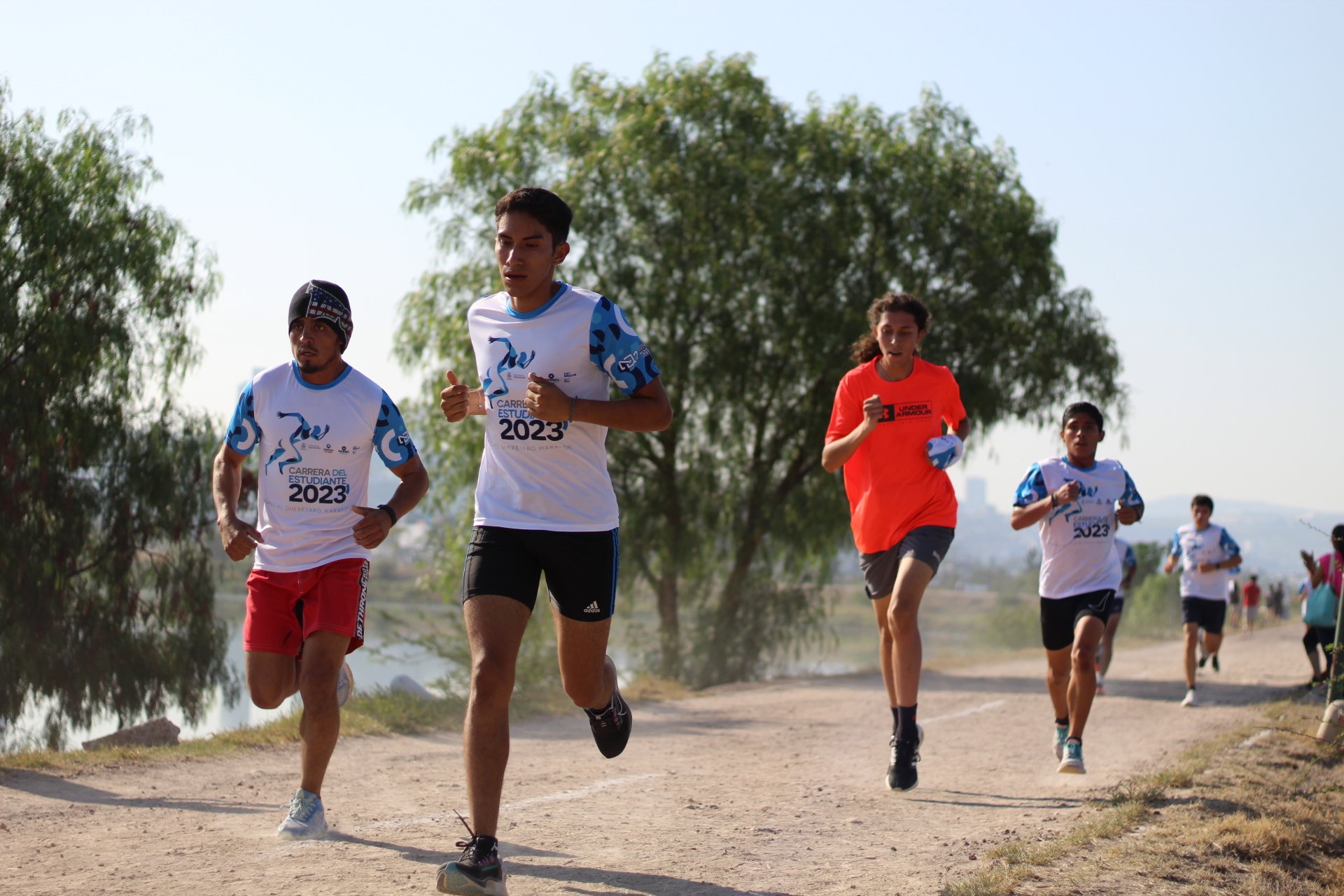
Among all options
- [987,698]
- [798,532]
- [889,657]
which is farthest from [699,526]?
[889,657]

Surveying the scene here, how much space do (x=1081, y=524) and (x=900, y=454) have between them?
4.72ft

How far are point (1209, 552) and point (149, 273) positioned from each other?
13.0 metres

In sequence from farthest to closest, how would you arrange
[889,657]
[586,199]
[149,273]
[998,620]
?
[998,620]
[586,199]
[149,273]
[889,657]

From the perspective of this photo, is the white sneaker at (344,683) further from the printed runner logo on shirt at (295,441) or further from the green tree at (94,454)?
the green tree at (94,454)

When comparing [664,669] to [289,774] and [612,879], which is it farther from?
[612,879]

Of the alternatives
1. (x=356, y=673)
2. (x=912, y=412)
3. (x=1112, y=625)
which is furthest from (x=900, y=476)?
(x=356, y=673)

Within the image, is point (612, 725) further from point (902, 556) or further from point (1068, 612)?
point (1068, 612)

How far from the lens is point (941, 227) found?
69.8ft

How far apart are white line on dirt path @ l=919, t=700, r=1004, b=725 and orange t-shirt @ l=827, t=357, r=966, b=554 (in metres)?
4.46

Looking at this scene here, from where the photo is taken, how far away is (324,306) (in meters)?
5.89

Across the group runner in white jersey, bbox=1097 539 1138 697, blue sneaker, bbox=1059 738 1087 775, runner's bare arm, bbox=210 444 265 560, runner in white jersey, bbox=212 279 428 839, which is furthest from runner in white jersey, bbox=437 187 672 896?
runner in white jersey, bbox=1097 539 1138 697

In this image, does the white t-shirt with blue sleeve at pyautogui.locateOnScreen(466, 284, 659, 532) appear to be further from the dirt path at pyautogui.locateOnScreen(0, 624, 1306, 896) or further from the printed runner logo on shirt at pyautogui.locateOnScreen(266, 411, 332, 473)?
the dirt path at pyautogui.locateOnScreen(0, 624, 1306, 896)

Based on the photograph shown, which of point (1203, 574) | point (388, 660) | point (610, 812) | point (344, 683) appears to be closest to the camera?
point (344, 683)

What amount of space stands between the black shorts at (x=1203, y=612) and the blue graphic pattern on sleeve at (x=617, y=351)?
10.7 m
